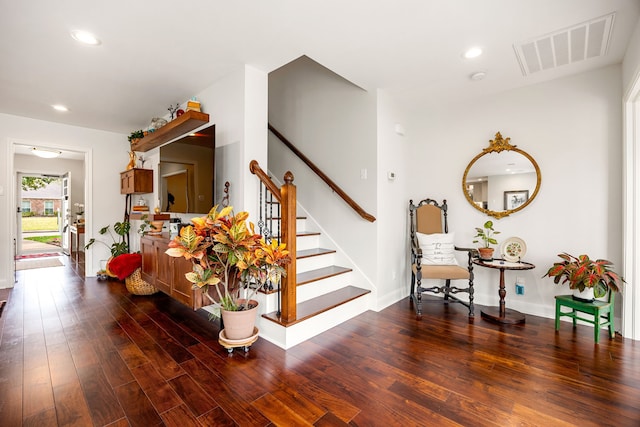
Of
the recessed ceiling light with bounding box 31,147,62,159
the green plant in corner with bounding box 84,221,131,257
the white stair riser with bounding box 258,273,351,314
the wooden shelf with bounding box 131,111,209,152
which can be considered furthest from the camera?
the green plant in corner with bounding box 84,221,131,257

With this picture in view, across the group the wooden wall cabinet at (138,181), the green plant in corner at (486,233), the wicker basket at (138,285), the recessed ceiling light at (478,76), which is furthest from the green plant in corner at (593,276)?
the wooden wall cabinet at (138,181)

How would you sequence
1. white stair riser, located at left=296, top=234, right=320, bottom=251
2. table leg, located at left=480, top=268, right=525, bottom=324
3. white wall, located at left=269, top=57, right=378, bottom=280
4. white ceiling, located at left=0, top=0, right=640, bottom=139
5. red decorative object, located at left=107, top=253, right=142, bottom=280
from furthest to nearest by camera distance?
red decorative object, located at left=107, top=253, right=142, bottom=280
white stair riser, located at left=296, top=234, right=320, bottom=251
white wall, located at left=269, top=57, right=378, bottom=280
table leg, located at left=480, top=268, right=525, bottom=324
white ceiling, located at left=0, top=0, right=640, bottom=139

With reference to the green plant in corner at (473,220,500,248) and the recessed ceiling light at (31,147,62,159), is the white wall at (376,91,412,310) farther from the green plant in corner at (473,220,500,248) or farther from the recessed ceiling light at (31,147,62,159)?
the recessed ceiling light at (31,147,62,159)

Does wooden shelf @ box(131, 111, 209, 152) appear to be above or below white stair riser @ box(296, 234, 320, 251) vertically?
above

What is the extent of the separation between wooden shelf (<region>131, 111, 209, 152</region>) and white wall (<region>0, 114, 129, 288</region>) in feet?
3.27

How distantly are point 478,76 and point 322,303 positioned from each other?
2.72 m

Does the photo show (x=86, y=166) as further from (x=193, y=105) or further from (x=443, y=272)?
(x=443, y=272)

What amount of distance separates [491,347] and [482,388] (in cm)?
68

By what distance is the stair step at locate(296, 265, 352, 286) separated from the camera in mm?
2912

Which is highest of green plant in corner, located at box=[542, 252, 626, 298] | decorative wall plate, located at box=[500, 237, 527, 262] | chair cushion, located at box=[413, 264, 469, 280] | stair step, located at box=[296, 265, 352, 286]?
decorative wall plate, located at box=[500, 237, 527, 262]

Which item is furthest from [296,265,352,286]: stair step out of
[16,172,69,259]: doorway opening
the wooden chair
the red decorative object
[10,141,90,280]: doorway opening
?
[16,172,69,259]: doorway opening

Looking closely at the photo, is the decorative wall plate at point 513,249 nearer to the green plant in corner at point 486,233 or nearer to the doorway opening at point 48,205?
the green plant in corner at point 486,233

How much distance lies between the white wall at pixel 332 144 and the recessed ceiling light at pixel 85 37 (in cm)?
215

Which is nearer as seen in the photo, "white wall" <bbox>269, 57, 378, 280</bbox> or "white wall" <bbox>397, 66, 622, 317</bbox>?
"white wall" <bbox>397, 66, 622, 317</bbox>
